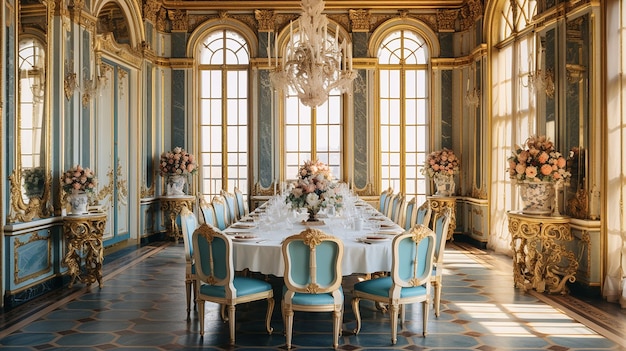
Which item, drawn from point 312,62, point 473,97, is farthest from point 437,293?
point 473,97

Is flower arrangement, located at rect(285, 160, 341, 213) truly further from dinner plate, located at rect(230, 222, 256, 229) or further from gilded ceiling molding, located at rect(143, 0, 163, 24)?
gilded ceiling molding, located at rect(143, 0, 163, 24)

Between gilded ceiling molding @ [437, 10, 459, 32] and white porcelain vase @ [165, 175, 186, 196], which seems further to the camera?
gilded ceiling molding @ [437, 10, 459, 32]

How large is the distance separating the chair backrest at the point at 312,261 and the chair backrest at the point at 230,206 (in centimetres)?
386

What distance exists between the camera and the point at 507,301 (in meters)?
6.07

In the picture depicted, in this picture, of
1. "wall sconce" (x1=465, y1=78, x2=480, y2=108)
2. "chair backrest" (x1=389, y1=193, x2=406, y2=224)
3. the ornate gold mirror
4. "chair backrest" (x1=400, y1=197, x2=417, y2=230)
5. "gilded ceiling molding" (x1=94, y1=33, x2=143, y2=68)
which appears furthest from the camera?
"wall sconce" (x1=465, y1=78, x2=480, y2=108)

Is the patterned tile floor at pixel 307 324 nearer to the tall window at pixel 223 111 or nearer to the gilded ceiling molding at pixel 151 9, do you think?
the tall window at pixel 223 111

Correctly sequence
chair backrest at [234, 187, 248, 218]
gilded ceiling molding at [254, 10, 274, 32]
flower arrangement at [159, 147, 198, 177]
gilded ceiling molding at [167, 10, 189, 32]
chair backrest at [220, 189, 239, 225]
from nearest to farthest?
chair backrest at [220, 189, 239, 225]
chair backrest at [234, 187, 248, 218]
flower arrangement at [159, 147, 198, 177]
gilded ceiling molding at [254, 10, 274, 32]
gilded ceiling molding at [167, 10, 189, 32]

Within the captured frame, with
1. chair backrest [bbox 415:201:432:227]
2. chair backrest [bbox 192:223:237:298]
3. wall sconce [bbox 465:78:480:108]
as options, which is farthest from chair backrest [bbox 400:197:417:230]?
wall sconce [bbox 465:78:480:108]

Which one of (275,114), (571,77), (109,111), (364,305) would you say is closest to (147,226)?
(109,111)

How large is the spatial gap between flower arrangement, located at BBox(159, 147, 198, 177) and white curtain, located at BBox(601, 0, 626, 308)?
23.4 ft

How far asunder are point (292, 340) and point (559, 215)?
3.72 meters

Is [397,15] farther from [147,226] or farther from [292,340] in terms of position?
[292,340]

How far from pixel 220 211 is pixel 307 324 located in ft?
8.60

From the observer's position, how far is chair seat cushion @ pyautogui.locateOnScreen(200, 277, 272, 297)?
4672mm
